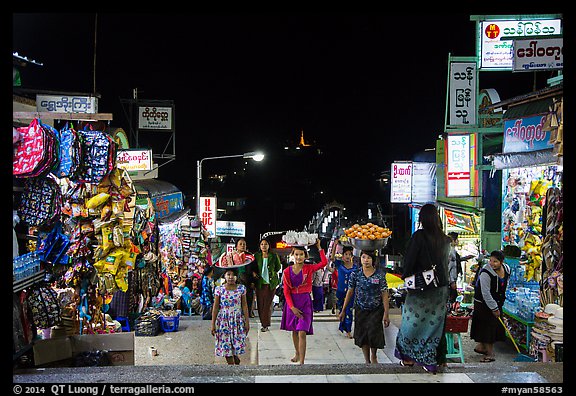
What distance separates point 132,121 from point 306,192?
63.3 meters

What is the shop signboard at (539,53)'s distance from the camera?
10.6 metres

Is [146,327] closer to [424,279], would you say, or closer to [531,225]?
[424,279]

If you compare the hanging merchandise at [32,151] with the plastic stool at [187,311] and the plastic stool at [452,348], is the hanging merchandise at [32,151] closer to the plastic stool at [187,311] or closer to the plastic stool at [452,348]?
the plastic stool at [452,348]

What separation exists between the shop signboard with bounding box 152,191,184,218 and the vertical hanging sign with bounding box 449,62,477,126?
984 cm

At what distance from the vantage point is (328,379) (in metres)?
5.55

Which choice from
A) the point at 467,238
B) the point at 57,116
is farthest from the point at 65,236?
the point at 467,238

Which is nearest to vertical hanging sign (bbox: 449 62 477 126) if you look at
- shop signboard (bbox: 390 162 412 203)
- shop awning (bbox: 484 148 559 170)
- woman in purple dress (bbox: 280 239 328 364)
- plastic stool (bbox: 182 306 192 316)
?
shop awning (bbox: 484 148 559 170)

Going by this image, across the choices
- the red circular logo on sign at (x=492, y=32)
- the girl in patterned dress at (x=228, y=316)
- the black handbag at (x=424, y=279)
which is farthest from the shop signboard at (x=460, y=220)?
the black handbag at (x=424, y=279)

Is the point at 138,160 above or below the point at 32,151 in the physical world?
above

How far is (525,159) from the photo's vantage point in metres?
11.4

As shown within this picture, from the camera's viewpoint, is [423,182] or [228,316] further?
[423,182]

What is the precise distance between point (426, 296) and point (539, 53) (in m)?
7.01

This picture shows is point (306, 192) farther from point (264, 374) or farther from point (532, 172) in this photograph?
point (264, 374)

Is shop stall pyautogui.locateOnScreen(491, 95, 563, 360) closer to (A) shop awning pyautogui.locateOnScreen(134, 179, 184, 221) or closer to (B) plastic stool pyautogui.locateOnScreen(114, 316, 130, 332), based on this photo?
(B) plastic stool pyautogui.locateOnScreen(114, 316, 130, 332)
